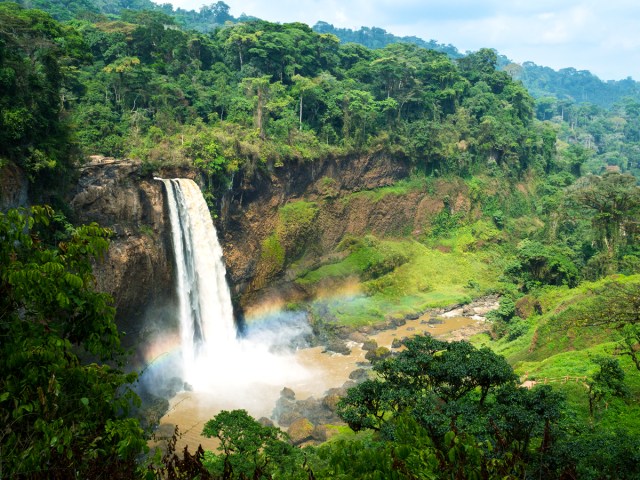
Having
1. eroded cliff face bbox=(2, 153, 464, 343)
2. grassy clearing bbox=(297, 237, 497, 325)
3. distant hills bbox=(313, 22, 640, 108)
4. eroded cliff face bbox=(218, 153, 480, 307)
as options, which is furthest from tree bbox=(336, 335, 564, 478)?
distant hills bbox=(313, 22, 640, 108)

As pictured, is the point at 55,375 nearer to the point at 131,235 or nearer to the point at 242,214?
the point at 131,235

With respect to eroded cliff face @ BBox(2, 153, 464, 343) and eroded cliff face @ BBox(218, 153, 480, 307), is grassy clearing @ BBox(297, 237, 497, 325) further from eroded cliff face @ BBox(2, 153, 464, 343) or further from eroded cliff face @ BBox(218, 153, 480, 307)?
eroded cliff face @ BBox(2, 153, 464, 343)

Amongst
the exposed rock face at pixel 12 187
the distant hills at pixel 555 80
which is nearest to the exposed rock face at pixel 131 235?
the exposed rock face at pixel 12 187

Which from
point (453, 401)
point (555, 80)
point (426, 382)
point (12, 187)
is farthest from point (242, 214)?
point (555, 80)

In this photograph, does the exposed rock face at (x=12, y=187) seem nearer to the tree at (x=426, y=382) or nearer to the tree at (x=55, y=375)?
the tree at (x=426, y=382)

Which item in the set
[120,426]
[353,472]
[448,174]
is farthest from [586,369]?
[448,174]

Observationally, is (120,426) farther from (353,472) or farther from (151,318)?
(151,318)

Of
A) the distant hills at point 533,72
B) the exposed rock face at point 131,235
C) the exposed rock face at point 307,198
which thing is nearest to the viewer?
the exposed rock face at point 131,235
